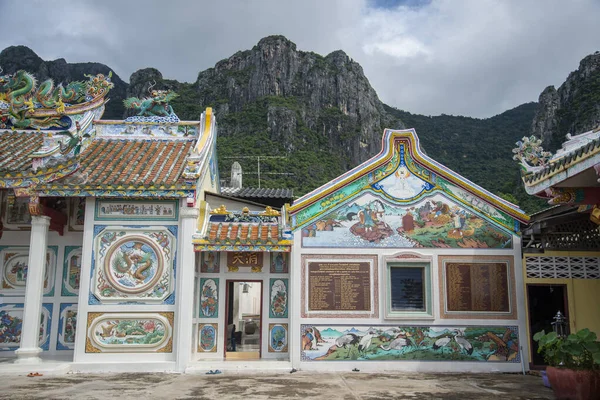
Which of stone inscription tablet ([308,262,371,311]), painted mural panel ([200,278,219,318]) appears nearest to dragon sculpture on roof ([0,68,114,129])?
painted mural panel ([200,278,219,318])

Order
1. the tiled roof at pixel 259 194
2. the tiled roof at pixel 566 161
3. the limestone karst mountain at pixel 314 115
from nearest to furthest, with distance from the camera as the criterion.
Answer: the tiled roof at pixel 566 161 < the tiled roof at pixel 259 194 < the limestone karst mountain at pixel 314 115

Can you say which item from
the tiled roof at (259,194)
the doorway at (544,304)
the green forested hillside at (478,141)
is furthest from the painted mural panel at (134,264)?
the green forested hillside at (478,141)

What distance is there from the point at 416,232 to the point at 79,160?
8.20 meters

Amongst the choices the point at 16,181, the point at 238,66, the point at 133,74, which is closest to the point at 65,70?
the point at 133,74

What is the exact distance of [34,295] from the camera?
11.7m

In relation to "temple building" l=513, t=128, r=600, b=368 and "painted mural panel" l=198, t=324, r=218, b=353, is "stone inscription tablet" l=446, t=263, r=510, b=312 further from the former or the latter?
"painted mural panel" l=198, t=324, r=218, b=353

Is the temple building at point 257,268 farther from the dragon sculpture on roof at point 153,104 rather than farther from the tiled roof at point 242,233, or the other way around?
the dragon sculpture on roof at point 153,104

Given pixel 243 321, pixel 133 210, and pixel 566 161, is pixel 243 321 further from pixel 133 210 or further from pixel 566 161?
pixel 566 161

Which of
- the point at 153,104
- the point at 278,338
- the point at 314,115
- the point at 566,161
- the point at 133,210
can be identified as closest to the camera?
the point at 566,161

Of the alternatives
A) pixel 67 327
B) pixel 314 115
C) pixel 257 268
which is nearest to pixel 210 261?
pixel 257 268

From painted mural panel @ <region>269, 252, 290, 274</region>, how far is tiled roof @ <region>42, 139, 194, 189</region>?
3.00m

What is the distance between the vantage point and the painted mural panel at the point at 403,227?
12.4 meters

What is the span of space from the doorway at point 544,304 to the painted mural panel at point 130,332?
8.46m

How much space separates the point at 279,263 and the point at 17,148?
7442 millimetres
